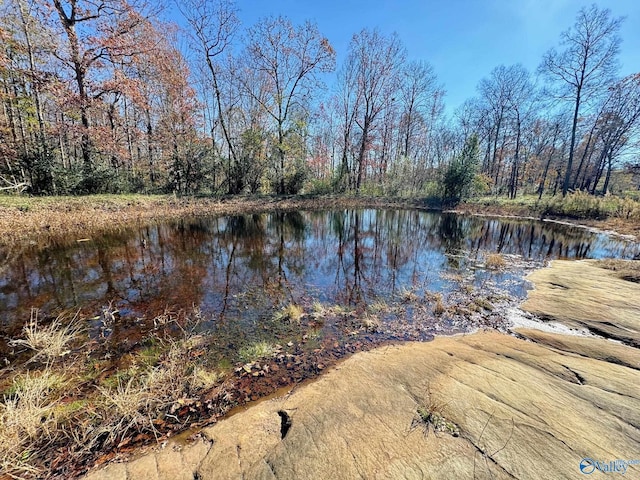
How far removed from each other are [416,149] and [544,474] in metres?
34.9

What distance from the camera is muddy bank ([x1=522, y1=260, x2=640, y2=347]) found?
4.61 m

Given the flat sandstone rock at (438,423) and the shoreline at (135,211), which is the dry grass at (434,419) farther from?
the shoreline at (135,211)

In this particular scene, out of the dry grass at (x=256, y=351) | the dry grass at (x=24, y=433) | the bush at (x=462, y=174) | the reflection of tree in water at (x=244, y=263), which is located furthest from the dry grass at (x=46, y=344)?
the bush at (x=462, y=174)

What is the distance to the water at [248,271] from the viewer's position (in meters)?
5.12

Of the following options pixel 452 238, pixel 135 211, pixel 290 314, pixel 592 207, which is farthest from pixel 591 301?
pixel 135 211

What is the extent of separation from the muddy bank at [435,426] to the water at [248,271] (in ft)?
5.72

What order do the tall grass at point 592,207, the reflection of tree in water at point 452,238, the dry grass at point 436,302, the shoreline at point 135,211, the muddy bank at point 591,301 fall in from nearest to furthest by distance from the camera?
the muddy bank at point 591,301 < the dry grass at point 436,302 < the reflection of tree in water at point 452,238 < the shoreline at point 135,211 < the tall grass at point 592,207

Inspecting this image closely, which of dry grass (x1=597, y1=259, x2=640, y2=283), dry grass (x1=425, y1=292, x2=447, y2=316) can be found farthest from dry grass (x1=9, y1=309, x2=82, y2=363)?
dry grass (x1=597, y1=259, x2=640, y2=283)

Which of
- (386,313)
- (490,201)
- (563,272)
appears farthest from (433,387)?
(490,201)

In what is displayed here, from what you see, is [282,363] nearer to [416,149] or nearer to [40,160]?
[40,160]

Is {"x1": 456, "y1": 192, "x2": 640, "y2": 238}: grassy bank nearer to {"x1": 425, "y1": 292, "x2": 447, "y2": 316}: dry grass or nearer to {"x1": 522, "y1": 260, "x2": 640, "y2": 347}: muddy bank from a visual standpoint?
{"x1": 522, "y1": 260, "x2": 640, "y2": 347}: muddy bank

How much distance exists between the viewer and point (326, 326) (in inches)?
193

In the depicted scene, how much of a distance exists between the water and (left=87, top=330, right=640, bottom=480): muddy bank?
174cm

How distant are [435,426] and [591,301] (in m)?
5.59
